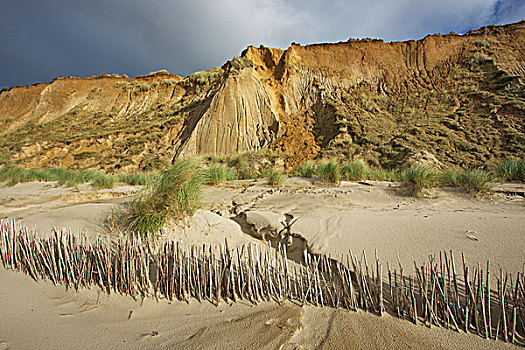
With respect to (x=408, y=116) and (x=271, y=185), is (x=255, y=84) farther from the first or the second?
(x=271, y=185)

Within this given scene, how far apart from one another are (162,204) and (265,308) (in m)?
2.00

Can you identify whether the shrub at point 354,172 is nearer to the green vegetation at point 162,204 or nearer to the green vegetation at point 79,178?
the green vegetation at point 162,204

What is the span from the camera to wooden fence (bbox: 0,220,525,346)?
139cm

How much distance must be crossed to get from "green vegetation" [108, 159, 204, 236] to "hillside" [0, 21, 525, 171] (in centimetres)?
1128

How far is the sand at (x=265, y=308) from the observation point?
4.56ft

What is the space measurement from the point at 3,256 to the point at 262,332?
10.1 feet

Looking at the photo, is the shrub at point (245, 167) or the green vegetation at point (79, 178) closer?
the green vegetation at point (79, 178)

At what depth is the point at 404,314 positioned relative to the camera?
1523 millimetres

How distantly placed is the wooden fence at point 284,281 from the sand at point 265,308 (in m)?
0.08

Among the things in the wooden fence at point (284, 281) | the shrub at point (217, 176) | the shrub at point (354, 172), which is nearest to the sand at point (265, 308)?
the wooden fence at point (284, 281)

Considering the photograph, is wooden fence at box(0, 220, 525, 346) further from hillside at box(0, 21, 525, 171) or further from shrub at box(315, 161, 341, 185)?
hillside at box(0, 21, 525, 171)

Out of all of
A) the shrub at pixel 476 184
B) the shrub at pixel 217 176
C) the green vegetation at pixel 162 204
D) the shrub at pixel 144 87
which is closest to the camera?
the green vegetation at pixel 162 204

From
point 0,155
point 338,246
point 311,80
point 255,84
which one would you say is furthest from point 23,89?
point 338,246

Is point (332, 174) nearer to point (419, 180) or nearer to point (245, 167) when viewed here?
point (419, 180)
